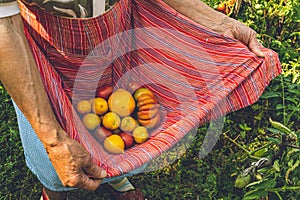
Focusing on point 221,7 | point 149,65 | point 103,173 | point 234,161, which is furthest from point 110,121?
point 221,7

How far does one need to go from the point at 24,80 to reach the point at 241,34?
2.68 ft

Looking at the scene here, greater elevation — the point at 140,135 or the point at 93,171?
the point at 93,171

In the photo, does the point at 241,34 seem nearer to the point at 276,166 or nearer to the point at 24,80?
the point at 276,166

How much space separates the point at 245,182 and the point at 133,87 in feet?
2.04

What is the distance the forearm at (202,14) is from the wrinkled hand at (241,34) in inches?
0.4

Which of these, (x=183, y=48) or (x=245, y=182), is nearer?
(x=183, y=48)

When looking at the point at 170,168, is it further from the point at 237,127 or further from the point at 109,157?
the point at 109,157

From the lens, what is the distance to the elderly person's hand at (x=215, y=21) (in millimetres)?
1700

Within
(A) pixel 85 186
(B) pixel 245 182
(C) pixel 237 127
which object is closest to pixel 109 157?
(A) pixel 85 186

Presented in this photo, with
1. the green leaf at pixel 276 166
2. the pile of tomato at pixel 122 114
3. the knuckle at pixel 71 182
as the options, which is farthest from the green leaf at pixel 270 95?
the knuckle at pixel 71 182

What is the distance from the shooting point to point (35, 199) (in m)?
2.17

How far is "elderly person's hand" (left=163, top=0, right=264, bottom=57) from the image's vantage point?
A: 5.58 feet

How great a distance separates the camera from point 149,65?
6.02 feet

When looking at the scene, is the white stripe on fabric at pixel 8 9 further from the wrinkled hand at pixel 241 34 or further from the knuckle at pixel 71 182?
the wrinkled hand at pixel 241 34
